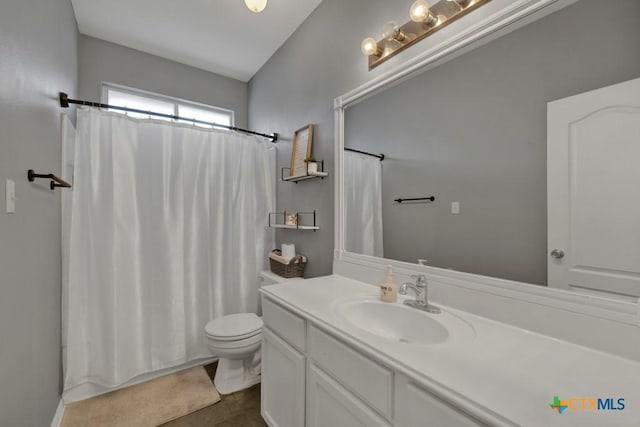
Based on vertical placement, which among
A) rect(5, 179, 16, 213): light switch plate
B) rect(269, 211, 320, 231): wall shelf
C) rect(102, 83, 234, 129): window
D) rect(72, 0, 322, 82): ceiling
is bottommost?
rect(269, 211, 320, 231): wall shelf

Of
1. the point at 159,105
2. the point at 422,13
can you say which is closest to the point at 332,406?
the point at 422,13

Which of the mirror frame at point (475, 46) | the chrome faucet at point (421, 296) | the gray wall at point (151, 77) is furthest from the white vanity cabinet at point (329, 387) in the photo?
the gray wall at point (151, 77)

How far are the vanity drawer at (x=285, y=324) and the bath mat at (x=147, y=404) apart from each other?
883mm

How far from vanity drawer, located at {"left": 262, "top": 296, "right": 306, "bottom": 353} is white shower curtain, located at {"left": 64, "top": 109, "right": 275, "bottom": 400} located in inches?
39.9

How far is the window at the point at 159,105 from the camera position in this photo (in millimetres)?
2471

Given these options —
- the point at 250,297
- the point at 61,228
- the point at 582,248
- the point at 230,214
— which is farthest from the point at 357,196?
the point at 61,228

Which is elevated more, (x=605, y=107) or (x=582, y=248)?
(x=605, y=107)

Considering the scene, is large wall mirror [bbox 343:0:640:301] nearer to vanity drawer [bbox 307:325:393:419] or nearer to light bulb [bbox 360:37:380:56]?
light bulb [bbox 360:37:380:56]

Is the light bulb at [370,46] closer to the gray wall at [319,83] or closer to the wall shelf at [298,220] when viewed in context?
the gray wall at [319,83]

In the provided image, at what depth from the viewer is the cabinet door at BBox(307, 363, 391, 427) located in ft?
2.64

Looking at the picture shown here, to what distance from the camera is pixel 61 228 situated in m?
1.67

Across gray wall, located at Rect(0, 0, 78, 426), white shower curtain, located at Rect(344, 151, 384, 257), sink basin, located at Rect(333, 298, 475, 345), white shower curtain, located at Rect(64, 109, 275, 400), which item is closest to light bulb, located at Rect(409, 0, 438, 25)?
A: white shower curtain, located at Rect(344, 151, 384, 257)

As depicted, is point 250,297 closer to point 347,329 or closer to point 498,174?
point 347,329

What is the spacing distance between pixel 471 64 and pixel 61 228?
2.42 meters
